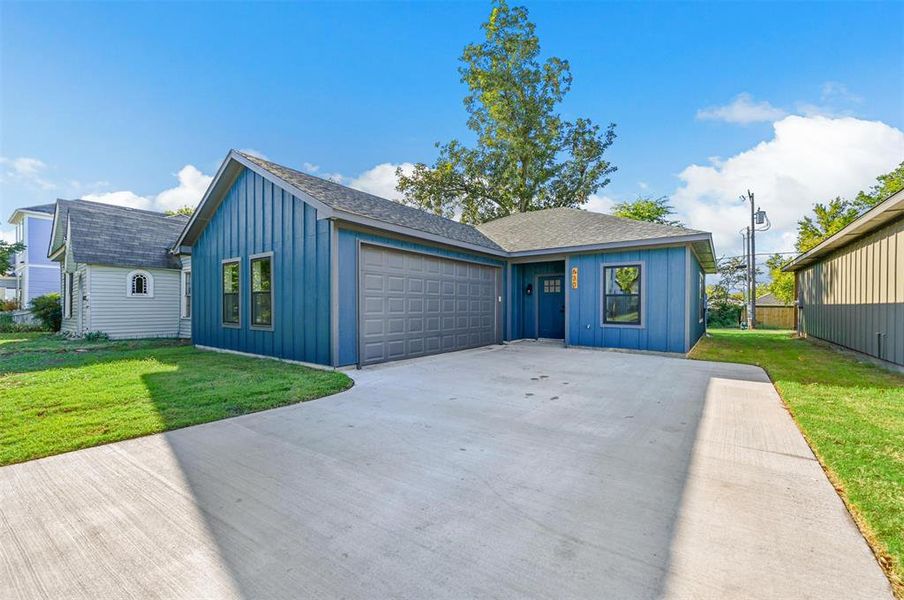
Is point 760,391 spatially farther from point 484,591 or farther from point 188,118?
point 188,118

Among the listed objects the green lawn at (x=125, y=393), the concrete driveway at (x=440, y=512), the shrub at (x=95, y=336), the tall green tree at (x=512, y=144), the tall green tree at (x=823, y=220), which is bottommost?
the concrete driveway at (x=440, y=512)

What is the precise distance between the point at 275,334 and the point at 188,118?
988 centimetres

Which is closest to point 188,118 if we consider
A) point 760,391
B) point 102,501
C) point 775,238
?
point 102,501

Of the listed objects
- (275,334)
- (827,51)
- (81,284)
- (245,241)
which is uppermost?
(827,51)

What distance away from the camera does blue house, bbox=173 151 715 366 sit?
275 inches

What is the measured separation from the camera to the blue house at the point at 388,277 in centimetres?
698

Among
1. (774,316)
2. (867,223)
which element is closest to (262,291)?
(867,223)

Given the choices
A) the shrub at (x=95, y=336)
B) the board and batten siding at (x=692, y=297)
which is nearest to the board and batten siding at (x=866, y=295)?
the board and batten siding at (x=692, y=297)

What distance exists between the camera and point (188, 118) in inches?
510

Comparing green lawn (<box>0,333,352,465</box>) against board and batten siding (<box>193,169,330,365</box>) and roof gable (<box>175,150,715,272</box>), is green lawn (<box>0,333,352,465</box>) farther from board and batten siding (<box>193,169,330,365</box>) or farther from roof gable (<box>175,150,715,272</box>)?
roof gable (<box>175,150,715,272</box>)

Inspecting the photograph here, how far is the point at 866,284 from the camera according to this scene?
797cm

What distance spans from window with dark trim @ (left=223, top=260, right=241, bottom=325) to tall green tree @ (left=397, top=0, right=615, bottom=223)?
17.5 metres

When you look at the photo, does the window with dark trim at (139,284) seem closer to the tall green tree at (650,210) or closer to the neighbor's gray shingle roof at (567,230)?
the neighbor's gray shingle roof at (567,230)

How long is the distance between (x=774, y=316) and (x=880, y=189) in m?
7.88
